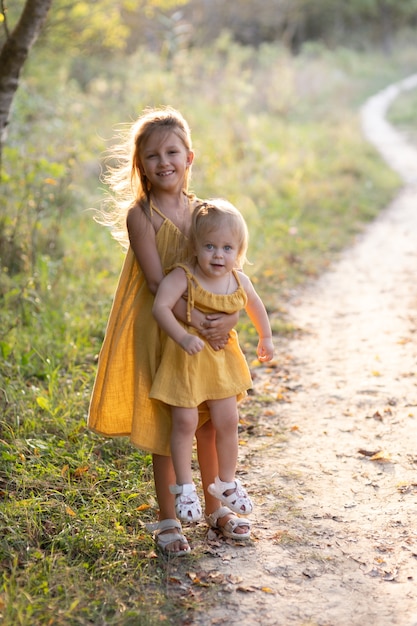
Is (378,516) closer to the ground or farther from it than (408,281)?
closer to the ground

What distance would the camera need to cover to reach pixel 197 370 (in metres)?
3.02

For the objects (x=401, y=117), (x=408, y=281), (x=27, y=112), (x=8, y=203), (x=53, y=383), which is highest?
(x=401, y=117)

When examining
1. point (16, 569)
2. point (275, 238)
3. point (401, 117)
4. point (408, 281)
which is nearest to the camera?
point (16, 569)

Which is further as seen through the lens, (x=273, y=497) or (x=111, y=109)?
(x=111, y=109)

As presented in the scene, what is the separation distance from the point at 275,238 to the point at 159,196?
5625 millimetres

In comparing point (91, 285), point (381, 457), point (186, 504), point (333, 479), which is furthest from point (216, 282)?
point (91, 285)

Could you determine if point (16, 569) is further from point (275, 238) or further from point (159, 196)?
point (275, 238)

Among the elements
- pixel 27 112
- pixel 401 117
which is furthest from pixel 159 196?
pixel 401 117

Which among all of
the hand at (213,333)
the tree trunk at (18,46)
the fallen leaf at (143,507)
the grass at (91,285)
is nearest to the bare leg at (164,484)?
the grass at (91,285)

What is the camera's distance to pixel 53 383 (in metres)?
4.39

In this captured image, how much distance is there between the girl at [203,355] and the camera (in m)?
2.95

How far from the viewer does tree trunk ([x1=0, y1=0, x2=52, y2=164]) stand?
4.57 metres

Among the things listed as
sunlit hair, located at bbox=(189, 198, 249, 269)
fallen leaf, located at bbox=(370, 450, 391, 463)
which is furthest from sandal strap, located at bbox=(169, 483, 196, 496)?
fallen leaf, located at bbox=(370, 450, 391, 463)

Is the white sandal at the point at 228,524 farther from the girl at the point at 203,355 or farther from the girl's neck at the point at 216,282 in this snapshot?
the girl's neck at the point at 216,282
